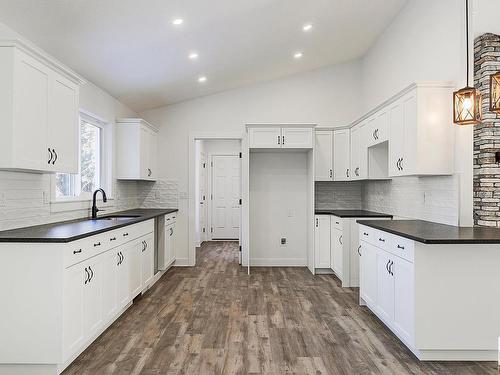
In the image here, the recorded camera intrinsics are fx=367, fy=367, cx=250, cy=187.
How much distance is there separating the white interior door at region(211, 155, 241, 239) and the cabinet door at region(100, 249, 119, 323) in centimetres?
570

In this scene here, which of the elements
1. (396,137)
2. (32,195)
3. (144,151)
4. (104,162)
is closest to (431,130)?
(396,137)

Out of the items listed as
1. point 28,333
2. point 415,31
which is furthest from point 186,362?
point 415,31

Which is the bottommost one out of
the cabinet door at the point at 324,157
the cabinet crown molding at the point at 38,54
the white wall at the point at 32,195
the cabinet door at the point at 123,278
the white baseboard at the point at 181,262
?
the white baseboard at the point at 181,262

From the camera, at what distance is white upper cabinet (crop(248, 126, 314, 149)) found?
5.58 meters

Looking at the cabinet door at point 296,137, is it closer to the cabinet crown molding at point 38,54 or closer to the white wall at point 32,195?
the white wall at point 32,195

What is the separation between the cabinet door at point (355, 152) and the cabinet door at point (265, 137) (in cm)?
110

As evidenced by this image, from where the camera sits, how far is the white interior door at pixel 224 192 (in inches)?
361

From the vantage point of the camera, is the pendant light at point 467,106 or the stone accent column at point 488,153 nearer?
the pendant light at point 467,106

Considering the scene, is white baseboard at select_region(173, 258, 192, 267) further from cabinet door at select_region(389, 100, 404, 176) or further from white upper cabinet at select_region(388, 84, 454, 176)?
white upper cabinet at select_region(388, 84, 454, 176)

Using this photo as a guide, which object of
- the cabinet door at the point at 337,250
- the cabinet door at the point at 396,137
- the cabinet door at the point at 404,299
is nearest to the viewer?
the cabinet door at the point at 404,299

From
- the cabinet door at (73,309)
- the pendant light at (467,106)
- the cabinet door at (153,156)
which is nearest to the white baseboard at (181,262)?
the cabinet door at (153,156)

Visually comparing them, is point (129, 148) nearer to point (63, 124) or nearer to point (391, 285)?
point (63, 124)

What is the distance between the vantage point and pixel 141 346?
2994 mm

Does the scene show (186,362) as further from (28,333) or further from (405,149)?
(405,149)
